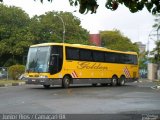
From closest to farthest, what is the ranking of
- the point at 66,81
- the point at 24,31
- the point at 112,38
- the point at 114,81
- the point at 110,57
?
1. the point at 66,81
2. the point at 110,57
3. the point at 114,81
4. the point at 24,31
5. the point at 112,38

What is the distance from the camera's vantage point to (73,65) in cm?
3123

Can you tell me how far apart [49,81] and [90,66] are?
5081 millimetres

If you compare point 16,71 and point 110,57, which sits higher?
point 110,57

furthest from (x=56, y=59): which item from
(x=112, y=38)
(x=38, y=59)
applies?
(x=112, y=38)

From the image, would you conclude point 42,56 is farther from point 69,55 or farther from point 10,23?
point 10,23

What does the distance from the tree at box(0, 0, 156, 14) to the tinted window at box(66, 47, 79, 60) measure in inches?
836

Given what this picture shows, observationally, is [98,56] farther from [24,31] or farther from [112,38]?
[112,38]

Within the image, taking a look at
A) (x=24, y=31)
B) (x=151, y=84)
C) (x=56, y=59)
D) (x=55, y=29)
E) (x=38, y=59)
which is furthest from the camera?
(x=55, y=29)

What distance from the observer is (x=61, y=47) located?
3006 centimetres

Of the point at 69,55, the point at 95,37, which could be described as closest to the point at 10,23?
the point at 95,37

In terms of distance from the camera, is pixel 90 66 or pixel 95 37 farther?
pixel 95 37

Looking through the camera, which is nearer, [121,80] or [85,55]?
[85,55]

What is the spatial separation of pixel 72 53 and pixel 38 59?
2.74 m

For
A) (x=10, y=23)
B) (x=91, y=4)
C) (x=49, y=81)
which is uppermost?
(x=10, y=23)
